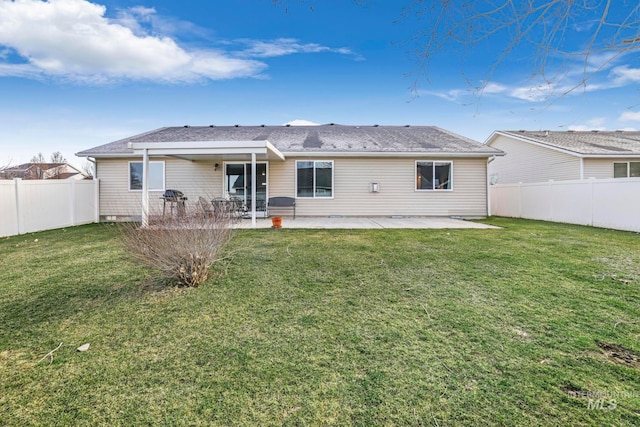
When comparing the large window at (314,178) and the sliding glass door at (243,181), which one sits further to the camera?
the sliding glass door at (243,181)

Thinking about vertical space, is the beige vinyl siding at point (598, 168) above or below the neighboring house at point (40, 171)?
below

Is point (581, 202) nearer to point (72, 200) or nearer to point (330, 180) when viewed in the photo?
point (330, 180)

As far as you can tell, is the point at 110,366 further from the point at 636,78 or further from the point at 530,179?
the point at 530,179

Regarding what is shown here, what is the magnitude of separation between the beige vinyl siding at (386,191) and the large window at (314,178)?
0.20 metres

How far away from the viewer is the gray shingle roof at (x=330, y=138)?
1197cm

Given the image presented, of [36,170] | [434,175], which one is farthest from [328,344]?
[36,170]

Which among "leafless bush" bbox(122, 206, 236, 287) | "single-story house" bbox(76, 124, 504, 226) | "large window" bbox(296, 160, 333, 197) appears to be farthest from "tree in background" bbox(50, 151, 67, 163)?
"leafless bush" bbox(122, 206, 236, 287)

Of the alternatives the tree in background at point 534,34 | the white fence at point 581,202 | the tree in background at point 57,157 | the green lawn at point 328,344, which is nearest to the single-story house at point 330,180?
the white fence at point 581,202

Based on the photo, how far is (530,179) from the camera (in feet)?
51.8

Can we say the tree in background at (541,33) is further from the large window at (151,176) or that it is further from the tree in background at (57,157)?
the tree in background at (57,157)

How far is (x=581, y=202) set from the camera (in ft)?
35.2

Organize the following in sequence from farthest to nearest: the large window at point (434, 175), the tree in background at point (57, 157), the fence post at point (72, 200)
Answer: the tree in background at point (57, 157), the large window at point (434, 175), the fence post at point (72, 200)

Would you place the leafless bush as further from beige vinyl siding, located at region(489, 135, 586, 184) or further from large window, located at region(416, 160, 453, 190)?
beige vinyl siding, located at region(489, 135, 586, 184)

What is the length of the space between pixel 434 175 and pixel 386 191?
2.04 metres
